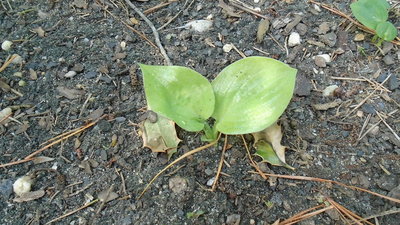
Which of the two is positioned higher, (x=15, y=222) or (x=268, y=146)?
(x=268, y=146)

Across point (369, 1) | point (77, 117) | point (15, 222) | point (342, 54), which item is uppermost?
point (369, 1)

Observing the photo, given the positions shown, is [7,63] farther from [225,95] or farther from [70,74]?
[225,95]

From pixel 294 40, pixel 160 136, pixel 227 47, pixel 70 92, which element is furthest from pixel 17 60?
pixel 294 40

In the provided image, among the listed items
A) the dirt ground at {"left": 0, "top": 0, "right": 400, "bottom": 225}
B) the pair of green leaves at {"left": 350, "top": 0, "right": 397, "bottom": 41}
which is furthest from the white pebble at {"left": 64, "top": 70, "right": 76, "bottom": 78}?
the pair of green leaves at {"left": 350, "top": 0, "right": 397, "bottom": 41}

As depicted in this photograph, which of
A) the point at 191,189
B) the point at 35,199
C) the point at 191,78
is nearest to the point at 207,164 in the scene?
the point at 191,189

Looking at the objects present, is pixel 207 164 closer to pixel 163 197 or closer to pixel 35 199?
pixel 163 197

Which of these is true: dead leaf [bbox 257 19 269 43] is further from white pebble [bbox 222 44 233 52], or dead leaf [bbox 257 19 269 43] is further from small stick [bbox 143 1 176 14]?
small stick [bbox 143 1 176 14]
